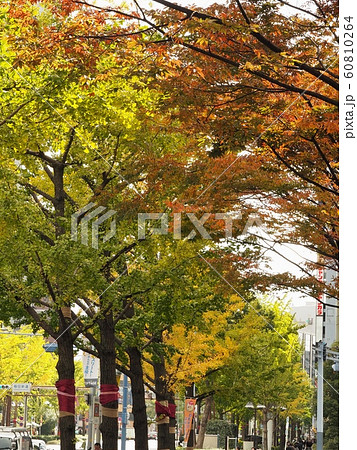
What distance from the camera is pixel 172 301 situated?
21.0m

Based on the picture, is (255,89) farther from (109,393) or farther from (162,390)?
(162,390)

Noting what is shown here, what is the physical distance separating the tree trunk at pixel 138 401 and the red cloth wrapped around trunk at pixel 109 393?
148 inches

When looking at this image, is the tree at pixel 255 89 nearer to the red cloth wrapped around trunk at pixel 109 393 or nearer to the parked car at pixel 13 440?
the red cloth wrapped around trunk at pixel 109 393

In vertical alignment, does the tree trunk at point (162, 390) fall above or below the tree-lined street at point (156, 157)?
below

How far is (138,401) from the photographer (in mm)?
25469

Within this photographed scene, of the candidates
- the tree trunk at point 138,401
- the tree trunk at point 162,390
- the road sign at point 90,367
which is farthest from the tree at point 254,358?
the road sign at point 90,367

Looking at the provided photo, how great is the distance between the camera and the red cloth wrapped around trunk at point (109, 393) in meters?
21.5

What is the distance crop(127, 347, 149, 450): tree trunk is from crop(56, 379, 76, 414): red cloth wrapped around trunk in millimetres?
5704

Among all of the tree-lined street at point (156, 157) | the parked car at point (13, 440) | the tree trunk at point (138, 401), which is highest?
the tree-lined street at point (156, 157)

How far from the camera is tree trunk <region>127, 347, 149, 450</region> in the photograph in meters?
25.5

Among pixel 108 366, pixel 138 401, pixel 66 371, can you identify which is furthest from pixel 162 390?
pixel 66 371

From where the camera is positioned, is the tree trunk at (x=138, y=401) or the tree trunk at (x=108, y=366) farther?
the tree trunk at (x=138, y=401)

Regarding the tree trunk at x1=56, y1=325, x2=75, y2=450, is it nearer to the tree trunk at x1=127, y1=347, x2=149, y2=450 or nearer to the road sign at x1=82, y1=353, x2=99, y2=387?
the tree trunk at x1=127, y1=347, x2=149, y2=450

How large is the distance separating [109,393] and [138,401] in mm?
4156
